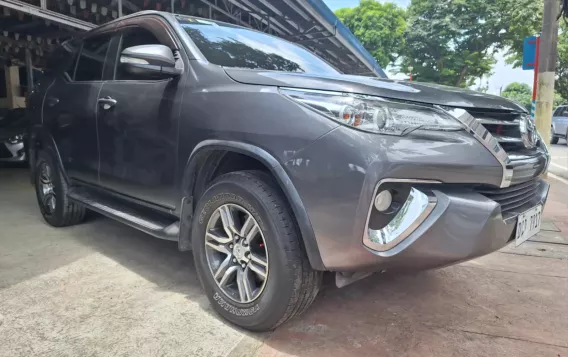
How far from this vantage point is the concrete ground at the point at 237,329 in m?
2.18

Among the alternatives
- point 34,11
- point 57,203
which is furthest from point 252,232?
point 34,11

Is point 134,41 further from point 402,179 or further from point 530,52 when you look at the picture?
point 530,52

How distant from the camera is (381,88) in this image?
200 cm

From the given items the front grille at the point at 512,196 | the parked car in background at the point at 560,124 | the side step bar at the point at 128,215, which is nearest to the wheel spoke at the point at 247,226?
the side step bar at the point at 128,215

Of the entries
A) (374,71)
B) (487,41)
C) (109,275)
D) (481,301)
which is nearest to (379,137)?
(481,301)

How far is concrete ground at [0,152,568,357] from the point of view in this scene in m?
2.18

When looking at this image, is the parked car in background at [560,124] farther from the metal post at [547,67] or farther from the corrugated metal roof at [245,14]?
the metal post at [547,67]

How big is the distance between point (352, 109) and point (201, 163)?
39.8 inches

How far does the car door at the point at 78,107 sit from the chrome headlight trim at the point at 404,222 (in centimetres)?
236

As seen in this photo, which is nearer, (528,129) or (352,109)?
(352,109)

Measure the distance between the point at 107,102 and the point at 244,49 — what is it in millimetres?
1090

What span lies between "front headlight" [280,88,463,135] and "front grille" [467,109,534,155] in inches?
10.1

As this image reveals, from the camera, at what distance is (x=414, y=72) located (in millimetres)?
25156

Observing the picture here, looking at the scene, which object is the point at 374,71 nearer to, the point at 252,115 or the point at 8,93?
the point at 8,93
